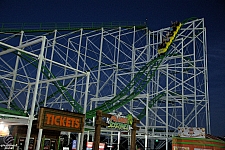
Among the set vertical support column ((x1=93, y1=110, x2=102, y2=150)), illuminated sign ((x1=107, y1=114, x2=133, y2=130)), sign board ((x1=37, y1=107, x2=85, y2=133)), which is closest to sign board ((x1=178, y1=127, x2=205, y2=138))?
sign board ((x1=37, y1=107, x2=85, y2=133))

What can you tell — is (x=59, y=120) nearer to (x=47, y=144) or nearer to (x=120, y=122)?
(x=47, y=144)

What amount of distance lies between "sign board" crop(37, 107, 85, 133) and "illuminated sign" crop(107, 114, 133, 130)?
3684 mm

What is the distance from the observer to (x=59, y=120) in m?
10.7

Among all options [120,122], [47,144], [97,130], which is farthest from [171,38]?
[47,144]

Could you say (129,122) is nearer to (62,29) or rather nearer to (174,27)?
(174,27)

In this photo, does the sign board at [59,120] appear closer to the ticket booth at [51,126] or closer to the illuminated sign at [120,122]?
the ticket booth at [51,126]

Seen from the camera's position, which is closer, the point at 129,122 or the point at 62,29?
the point at 129,122

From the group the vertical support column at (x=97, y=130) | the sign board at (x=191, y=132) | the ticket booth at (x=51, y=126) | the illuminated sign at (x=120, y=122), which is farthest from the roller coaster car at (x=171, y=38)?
the sign board at (x=191, y=132)

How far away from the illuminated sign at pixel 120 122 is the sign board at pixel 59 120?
3684mm

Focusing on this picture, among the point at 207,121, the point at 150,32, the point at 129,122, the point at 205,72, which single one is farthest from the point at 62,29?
the point at 207,121

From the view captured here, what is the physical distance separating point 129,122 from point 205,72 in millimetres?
10143

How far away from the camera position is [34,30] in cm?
2395

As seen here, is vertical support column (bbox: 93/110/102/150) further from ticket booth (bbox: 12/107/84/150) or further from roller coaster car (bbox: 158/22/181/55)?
roller coaster car (bbox: 158/22/181/55)

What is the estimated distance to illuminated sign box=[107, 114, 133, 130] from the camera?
49.5 ft
